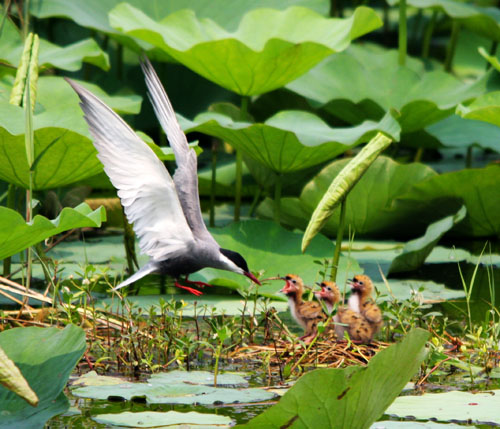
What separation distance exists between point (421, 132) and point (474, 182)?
119 cm

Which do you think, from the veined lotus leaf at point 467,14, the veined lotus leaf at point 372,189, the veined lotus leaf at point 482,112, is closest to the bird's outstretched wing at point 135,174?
the veined lotus leaf at point 372,189

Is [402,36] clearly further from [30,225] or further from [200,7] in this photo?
[30,225]

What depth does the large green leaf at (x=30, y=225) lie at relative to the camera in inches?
98.2

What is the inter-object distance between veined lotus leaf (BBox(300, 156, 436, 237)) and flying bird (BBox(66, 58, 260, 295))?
129 centimetres

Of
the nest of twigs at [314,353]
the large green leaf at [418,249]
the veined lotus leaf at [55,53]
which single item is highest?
the veined lotus leaf at [55,53]

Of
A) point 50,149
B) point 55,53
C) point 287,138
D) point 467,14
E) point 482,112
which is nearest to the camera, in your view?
point 50,149

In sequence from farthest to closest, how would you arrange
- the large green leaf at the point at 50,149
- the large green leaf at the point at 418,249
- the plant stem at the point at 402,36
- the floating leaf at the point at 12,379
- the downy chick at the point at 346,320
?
1. the plant stem at the point at 402,36
2. the large green leaf at the point at 418,249
3. the large green leaf at the point at 50,149
4. the downy chick at the point at 346,320
5. the floating leaf at the point at 12,379

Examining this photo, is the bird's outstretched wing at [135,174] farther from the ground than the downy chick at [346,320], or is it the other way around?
the bird's outstretched wing at [135,174]

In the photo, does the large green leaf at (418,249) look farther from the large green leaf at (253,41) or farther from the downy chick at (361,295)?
the large green leaf at (253,41)

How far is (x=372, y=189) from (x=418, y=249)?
2.25 feet

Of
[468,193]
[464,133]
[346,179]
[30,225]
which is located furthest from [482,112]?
[30,225]

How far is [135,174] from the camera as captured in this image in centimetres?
299

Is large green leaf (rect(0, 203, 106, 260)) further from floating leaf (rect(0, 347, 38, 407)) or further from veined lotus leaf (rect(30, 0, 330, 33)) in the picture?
veined lotus leaf (rect(30, 0, 330, 33))

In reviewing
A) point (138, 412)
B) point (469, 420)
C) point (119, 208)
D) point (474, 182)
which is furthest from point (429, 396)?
point (119, 208)
